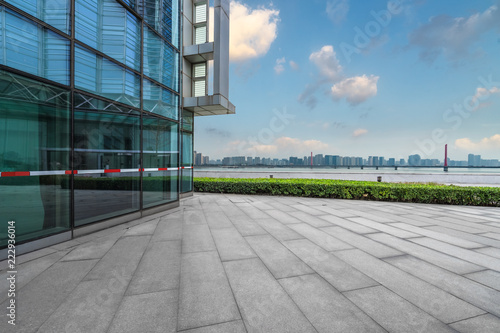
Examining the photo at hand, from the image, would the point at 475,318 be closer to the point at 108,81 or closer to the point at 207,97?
the point at 108,81

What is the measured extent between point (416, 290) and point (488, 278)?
144 cm

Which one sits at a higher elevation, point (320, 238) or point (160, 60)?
point (160, 60)

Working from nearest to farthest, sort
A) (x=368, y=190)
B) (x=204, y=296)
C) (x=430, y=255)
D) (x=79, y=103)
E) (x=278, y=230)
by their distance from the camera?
1. (x=204, y=296)
2. (x=430, y=255)
3. (x=79, y=103)
4. (x=278, y=230)
5. (x=368, y=190)

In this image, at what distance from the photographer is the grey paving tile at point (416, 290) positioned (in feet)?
8.41

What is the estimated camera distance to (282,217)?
23.5 feet

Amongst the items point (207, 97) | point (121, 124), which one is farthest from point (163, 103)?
point (207, 97)

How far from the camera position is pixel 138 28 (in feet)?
23.0

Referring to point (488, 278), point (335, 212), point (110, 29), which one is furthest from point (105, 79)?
point (488, 278)

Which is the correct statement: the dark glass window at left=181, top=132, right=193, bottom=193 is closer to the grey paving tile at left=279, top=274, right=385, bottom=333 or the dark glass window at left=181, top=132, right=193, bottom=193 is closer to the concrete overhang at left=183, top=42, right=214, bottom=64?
the concrete overhang at left=183, top=42, right=214, bottom=64

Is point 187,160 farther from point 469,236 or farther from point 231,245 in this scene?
point 469,236

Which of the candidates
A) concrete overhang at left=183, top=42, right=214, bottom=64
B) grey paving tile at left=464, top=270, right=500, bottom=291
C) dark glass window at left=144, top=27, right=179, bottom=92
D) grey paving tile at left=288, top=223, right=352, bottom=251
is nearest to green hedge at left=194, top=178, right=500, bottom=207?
grey paving tile at left=288, top=223, right=352, bottom=251

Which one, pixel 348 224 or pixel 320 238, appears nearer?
pixel 320 238

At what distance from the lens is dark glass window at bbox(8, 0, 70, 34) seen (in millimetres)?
4345

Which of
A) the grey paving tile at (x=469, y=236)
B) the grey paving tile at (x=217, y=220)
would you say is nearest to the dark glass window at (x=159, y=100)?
the grey paving tile at (x=217, y=220)
